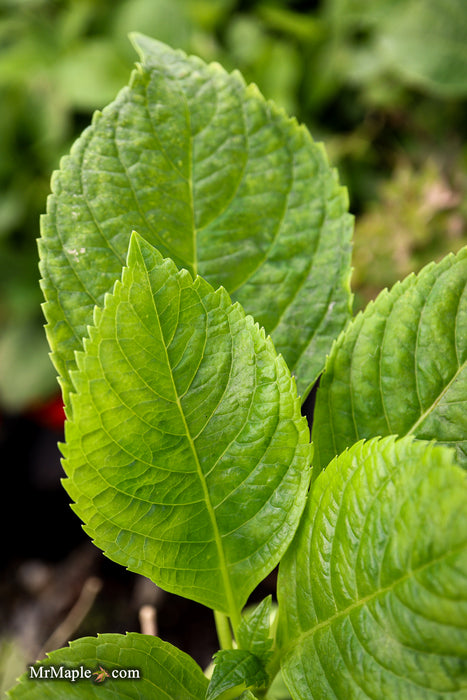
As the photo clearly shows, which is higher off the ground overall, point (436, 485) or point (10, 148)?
point (10, 148)

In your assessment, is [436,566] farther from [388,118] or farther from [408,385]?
[388,118]

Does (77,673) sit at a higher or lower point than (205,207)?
lower

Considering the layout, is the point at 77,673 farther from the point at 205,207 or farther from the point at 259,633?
the point at 205,207

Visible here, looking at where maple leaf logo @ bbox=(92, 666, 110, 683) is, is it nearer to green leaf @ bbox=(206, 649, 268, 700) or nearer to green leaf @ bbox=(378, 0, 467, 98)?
green leaf @ bbox=(206, 649, 268, 700)

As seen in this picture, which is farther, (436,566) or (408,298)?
(408,298)

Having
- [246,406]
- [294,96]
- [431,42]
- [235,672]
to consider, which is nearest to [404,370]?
[246,406]

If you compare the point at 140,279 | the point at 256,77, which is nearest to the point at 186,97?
the point at 140,279

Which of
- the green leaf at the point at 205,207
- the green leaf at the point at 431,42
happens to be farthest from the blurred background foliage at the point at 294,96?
the green leaf at the point at 205,207
